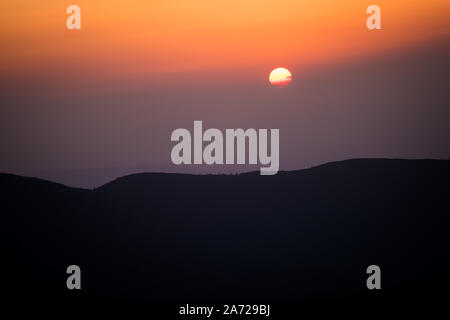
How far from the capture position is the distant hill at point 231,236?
5473mm

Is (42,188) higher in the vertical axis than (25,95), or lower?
lower

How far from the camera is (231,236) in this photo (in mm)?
5598

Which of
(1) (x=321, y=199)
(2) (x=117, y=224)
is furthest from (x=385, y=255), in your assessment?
(2) (x=117, y=224)

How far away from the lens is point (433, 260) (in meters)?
5.55

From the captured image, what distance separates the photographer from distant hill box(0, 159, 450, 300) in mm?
5473

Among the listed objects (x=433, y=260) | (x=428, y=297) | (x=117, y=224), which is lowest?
(x=428, y=297)

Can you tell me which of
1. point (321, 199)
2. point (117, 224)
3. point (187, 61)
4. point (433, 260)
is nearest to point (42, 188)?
point (117, 224)

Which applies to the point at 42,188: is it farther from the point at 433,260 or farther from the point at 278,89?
the point at 433,260

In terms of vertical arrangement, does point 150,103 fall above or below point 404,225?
above

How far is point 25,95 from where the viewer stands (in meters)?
5.48

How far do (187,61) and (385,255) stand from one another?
261 centimetres

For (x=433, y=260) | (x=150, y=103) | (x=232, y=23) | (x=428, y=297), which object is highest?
(x=232, y=23)

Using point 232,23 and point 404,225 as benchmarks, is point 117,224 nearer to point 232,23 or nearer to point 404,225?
point 232,23

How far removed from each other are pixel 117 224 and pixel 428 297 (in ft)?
9.90
